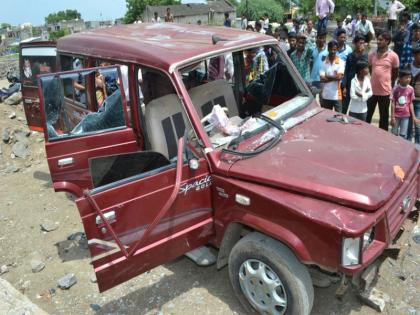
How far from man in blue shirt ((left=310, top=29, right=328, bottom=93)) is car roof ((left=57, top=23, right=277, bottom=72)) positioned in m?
2.53

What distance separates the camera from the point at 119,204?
9.89 ft

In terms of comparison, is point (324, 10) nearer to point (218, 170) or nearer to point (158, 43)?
point (158, 43)

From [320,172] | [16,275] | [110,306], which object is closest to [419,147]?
[320,172]

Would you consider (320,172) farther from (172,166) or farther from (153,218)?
(153,218)

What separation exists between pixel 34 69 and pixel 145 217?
177 inches

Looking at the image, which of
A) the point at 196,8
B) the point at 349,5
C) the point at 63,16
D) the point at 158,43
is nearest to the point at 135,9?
the point at 196,8

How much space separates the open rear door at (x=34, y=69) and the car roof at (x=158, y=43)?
1595mm

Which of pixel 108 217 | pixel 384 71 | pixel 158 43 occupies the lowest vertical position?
pixel 108 217

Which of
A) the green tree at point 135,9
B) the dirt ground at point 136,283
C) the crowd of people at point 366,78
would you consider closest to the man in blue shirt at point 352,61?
the crowd of people at point 366,78

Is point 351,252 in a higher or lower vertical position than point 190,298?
higher

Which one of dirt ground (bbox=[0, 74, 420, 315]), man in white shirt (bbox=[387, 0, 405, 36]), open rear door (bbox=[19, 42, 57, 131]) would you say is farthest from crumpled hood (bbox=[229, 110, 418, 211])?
man in white shirt (bbox=[387, 0, 405, 36])

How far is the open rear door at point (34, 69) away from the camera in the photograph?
6.36 metres

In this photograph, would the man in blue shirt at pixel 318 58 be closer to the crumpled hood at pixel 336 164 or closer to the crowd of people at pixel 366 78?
the crowd of people at pixel 366 78

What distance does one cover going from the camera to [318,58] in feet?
21.7
